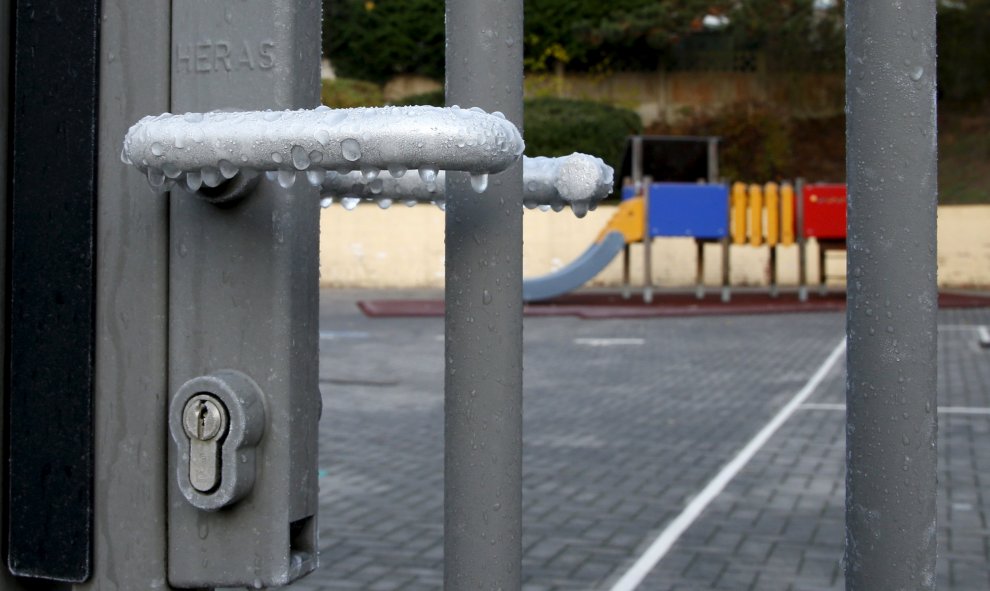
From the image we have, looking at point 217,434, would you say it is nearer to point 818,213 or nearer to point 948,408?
point 948,408

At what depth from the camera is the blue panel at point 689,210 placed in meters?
21.6

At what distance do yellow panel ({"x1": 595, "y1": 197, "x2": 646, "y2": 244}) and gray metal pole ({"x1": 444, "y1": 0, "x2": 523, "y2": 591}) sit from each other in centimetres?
2042

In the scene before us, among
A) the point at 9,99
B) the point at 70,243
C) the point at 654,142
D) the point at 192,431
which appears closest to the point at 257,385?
the point at 192,431

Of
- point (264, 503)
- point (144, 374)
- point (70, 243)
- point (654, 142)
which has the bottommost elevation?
point (264, 503)

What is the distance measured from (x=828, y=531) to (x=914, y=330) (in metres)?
4.80

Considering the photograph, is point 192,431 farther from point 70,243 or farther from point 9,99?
point 9,99

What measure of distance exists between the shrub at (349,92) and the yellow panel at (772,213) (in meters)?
10.4

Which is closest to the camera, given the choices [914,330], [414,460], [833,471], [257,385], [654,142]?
[257,385]

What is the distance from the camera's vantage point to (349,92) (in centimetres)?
3152

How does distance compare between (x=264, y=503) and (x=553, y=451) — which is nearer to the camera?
(x=264, y=503)

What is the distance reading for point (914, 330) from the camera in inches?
59.3

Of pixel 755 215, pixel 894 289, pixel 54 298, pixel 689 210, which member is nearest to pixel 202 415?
pixel 54 298

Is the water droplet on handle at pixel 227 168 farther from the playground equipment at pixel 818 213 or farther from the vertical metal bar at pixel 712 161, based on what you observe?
the vertical metal bar at pixel 712 161

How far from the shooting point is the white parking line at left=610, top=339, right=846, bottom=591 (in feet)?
17.7
